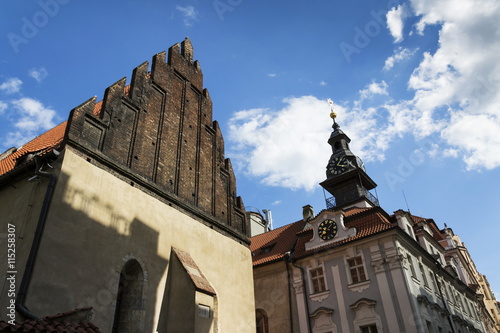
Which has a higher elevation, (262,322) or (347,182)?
(347,182)

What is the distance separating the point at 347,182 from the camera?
2862cm

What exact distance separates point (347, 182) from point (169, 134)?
18396 millimetres

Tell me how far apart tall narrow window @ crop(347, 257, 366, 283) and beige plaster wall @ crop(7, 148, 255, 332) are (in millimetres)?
6674

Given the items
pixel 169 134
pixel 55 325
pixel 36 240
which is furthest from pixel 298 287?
pixel 55 325

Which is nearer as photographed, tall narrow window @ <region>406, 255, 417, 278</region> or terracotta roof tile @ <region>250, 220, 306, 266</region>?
tall narrow window @ <region>406, 255, 417, 278</region>

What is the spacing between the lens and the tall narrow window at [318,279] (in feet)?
61.9

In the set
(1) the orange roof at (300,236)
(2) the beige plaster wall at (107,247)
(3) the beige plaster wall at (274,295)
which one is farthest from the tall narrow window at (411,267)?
(2) the beige plaster wall at (107,247)

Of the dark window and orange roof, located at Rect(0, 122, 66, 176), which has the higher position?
orange roof, located at Rect(0, 122, 66, 176)

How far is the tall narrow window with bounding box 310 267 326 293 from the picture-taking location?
18862 mm

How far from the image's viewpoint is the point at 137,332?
941 centimetres

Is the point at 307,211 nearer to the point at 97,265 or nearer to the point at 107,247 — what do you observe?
the point at 107,247

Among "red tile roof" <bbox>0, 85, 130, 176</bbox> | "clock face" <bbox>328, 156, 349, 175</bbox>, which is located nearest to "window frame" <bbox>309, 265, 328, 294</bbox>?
"clock face" <bbox>328, 156, 349, 175</bbox>

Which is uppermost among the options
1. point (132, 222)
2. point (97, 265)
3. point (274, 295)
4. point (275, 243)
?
point (275, 243)

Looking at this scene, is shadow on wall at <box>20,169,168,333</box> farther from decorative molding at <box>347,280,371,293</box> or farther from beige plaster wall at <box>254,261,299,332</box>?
beige plaster wall at <box>254,261,299,332</box>
